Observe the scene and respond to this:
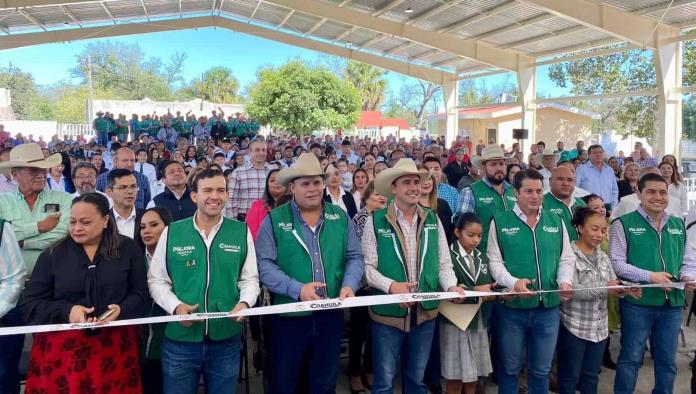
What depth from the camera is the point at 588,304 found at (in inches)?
140

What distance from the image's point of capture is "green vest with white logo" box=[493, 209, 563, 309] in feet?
11.3

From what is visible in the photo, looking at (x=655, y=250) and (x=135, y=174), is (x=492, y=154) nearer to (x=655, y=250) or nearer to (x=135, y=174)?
(x=655, y=250)

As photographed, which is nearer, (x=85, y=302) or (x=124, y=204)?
(x=85, y=302)

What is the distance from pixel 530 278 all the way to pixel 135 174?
428 centimetres

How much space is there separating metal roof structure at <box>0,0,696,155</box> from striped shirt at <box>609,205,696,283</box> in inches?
426

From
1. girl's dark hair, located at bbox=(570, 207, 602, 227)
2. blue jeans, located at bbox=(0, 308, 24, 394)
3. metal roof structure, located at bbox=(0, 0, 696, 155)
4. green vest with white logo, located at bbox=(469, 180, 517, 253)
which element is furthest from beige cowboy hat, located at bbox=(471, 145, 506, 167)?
metal roof structure, located at bbox=(0, 0, 696, 155)

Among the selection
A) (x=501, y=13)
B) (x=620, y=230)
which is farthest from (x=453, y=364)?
(x=501, y=13)

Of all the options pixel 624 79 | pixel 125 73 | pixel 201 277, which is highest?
pixel 125 73

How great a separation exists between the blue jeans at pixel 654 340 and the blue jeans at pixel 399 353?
139 cm

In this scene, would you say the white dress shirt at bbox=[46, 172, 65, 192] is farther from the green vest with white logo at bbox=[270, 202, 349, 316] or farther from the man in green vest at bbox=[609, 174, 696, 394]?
the man in green vest at bbox=[609, 174, 696, 394]

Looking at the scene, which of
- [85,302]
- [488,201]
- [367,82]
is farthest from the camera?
[367,82]

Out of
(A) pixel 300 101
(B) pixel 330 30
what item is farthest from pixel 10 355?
(A) pixel 300 101

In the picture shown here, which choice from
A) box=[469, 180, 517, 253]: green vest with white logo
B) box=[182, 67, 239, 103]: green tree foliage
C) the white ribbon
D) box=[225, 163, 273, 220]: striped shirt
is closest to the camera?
the white ribbon

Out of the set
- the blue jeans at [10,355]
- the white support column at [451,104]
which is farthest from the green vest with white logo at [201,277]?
the white support column at [451,104]
